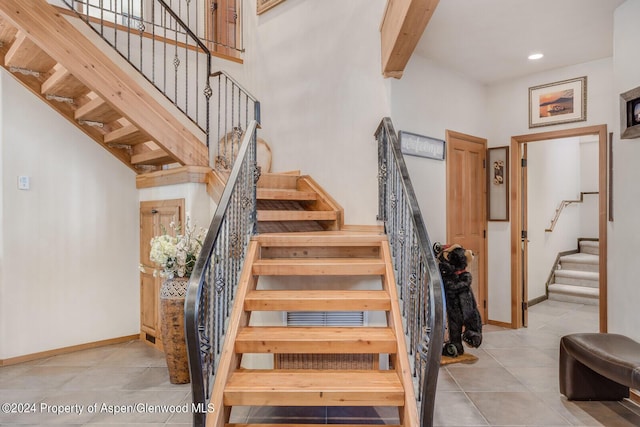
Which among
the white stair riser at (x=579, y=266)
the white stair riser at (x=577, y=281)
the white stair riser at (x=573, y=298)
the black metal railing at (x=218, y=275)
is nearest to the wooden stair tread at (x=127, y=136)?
the black metal railing at (x=218, y=275)

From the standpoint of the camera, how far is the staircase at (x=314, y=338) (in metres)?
1.95

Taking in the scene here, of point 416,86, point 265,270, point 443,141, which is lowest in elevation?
point 265,270

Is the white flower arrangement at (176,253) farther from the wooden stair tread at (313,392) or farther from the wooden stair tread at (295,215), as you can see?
the wooden stair tread at (313,392)

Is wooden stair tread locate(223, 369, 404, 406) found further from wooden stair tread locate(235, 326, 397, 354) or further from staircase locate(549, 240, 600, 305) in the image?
A: staircase locate(549, 240, 600, 305)

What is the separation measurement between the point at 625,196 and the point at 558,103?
5.60ft

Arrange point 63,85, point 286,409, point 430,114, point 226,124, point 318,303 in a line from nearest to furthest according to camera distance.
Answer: point 318,303 < point 286,409 < point 63,85 < point 430,114 < point 226,124

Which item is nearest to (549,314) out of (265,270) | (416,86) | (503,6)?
(416,86)

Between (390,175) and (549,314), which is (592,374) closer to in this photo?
(390,175)

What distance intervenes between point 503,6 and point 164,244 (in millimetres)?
3231

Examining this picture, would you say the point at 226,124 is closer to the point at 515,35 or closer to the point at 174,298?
the point at 174,298

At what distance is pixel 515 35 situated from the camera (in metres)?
3.34

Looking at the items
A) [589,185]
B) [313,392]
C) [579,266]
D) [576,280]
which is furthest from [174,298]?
[589,185]

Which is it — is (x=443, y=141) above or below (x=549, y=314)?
above

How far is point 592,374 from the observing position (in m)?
2.69
